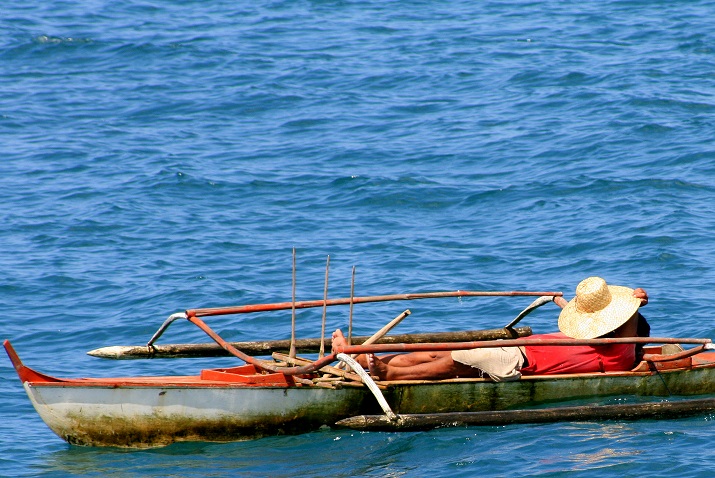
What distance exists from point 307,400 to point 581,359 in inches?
94.4

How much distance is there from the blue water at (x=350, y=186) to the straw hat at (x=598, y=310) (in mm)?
802

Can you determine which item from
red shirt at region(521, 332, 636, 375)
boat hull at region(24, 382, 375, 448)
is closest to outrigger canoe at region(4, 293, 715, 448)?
boat hull at region(24, 382, 375, 448)

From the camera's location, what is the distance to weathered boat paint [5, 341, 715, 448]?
8.67 metres

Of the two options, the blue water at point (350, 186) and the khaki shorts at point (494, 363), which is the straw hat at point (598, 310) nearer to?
the khaki shorts at point (494, 363)

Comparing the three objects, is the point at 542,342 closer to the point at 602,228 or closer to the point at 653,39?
the point at 602,228

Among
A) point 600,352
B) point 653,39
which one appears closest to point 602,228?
point 600,352

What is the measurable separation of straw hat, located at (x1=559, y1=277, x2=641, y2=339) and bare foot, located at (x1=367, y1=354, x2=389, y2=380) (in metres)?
1.59

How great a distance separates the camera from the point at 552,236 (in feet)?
49.4

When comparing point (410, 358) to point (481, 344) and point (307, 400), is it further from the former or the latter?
point (307, 400)

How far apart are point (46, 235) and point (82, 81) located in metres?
8.94

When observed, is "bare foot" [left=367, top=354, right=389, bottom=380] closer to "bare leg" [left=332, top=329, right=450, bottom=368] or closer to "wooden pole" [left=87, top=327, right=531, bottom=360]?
"bare leg" [left=332, top=329, right=450, bottom=368]

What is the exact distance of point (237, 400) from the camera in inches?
346

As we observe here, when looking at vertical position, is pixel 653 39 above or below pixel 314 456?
above

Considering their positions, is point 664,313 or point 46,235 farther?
point 46,235
